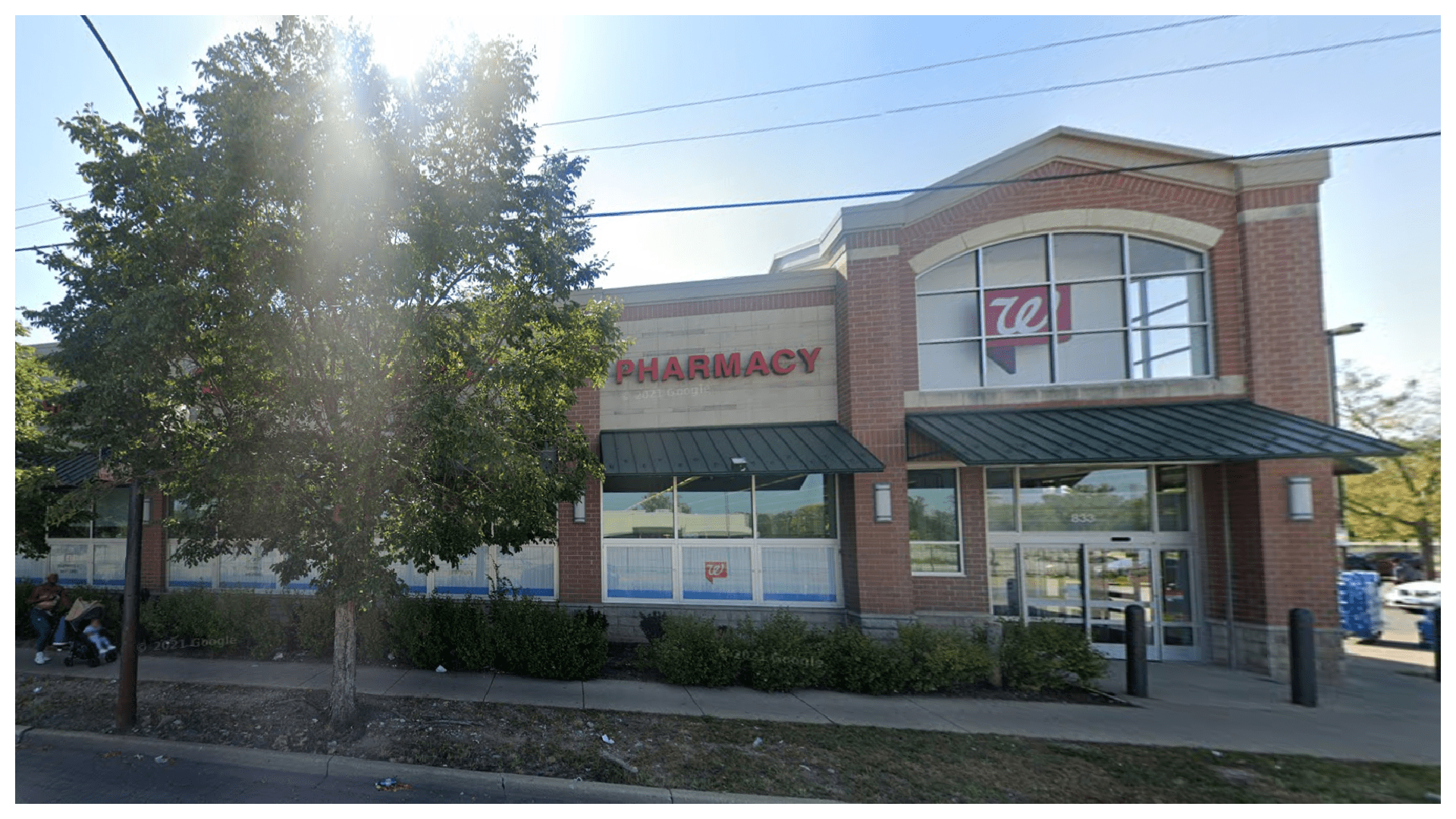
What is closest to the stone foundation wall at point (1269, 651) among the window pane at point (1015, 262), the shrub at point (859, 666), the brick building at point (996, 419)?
the brick building at point (996, 419)

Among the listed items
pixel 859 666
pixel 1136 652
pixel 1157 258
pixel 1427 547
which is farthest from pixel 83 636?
pixel 1427 547

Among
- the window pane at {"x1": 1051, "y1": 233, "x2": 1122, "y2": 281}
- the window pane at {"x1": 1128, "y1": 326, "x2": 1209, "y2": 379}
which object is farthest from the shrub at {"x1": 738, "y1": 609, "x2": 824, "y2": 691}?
the window pane at {"x1": 1051, "y1": 233, "x2": 1122, "y2": 281}

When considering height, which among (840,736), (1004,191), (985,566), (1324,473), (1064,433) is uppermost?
(1004,191)

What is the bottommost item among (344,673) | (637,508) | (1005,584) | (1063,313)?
(344,673)

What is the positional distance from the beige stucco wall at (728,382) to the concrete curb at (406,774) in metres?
6.37

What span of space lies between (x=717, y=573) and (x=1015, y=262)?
7281 mm

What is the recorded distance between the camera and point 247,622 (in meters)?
9.78

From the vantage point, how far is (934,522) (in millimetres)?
10539

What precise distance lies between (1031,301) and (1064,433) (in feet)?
8.01

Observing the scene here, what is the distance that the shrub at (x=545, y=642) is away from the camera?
856 centimetres

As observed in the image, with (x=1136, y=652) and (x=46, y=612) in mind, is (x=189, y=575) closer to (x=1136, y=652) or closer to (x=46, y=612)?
(x=46, y=612)

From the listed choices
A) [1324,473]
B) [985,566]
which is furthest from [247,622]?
[1324,473]

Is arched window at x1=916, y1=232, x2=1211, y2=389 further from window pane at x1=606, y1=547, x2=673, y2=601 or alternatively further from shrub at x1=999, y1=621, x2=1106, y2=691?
window pane at x1=606, y1=547, x2=673, y2=601

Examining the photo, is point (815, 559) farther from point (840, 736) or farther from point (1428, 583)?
point (1428, 583)
